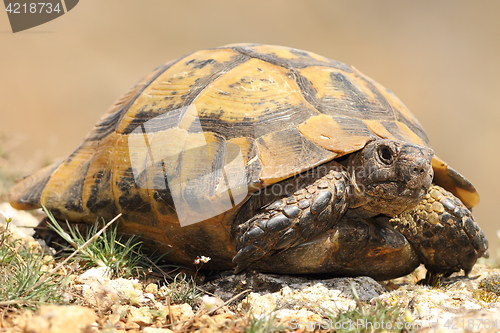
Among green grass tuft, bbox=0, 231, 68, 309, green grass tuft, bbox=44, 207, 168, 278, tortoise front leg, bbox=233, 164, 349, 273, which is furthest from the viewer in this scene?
green grass tuft, bbox=44, 207, 168, 278

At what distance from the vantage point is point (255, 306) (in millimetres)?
2389

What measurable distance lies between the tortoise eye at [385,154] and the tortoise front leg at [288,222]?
34cm

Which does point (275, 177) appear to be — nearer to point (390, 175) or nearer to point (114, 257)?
point (390, 175)

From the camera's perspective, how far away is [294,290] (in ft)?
8.46

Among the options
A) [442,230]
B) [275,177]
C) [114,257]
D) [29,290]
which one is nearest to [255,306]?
[275,177]

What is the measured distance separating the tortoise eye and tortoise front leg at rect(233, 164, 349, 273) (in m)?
0.34

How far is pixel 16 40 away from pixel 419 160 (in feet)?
51.8

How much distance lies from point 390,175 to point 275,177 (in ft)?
2.40

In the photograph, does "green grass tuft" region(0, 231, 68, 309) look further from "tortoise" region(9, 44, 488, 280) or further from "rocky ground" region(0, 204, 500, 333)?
"tortoise" region(9, 44, 488, 280)

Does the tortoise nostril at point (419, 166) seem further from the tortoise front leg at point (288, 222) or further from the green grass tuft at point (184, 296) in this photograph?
the green grass tuft at point (184, 296)

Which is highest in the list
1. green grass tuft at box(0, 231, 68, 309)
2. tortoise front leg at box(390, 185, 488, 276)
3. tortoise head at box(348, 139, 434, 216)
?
tortoise head at box(348, 139, 434, 216)

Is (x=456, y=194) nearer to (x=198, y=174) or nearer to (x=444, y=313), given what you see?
(x=444, y=313)

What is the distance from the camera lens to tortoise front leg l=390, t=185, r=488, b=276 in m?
2.83
